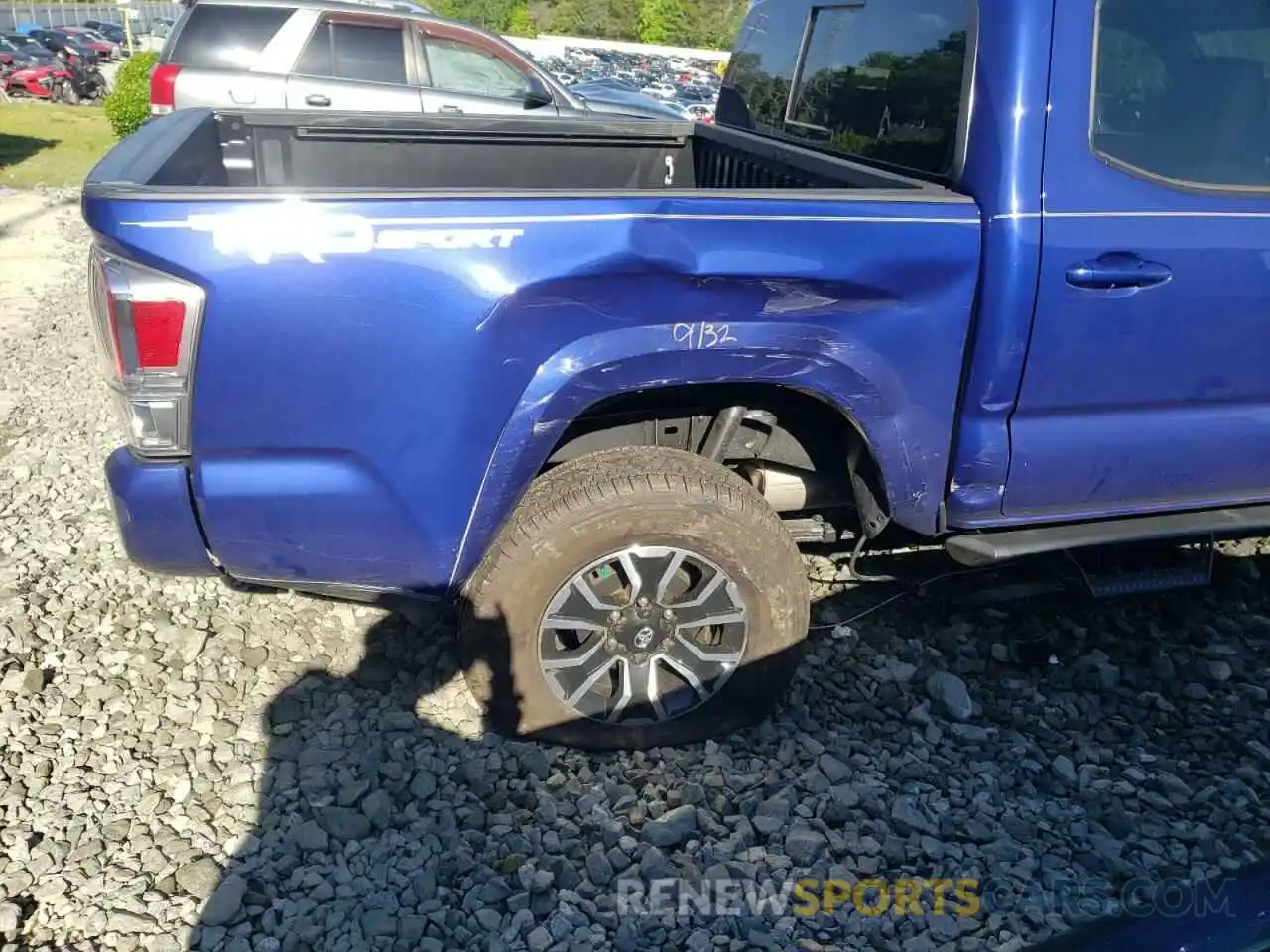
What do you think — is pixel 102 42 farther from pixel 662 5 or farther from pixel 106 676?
pixel 106 676

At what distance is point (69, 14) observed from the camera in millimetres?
65562

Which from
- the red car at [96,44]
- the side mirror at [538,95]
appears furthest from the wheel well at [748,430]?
the red car at [96,44]

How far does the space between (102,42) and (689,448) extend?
158 feet

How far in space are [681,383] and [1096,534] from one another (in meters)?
1.35

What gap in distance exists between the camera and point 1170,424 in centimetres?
288

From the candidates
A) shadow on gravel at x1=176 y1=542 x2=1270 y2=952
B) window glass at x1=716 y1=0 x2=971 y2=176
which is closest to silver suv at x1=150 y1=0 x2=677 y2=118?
window glass at x1=716 y1=0 x2=971 y2=176

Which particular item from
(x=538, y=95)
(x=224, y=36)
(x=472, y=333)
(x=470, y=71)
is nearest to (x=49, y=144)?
(x=224, y=36)

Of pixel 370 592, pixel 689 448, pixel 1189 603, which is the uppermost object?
pixel 689 448

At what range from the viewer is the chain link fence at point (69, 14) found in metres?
53.2

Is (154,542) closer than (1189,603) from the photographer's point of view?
Yes

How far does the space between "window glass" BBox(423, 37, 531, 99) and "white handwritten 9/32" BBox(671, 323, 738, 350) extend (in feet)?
25.2

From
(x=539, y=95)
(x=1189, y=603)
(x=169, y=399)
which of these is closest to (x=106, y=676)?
(x=169, y=399)

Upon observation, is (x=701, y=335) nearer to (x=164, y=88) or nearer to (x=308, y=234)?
(x=308, y=234)

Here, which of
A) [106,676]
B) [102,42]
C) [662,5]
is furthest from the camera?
[662,5]
